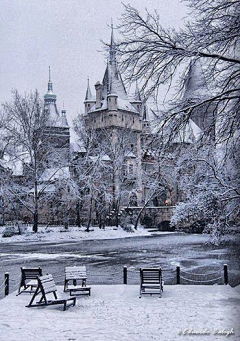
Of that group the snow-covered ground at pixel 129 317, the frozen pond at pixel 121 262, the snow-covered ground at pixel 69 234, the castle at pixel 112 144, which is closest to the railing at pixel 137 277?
the frozen pond at pixel 121 262

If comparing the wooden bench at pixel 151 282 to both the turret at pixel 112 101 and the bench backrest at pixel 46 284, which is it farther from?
the turret at pixel 112 101

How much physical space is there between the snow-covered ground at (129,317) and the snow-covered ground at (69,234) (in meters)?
20.1

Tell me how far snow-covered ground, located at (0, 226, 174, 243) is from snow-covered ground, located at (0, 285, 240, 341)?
20.1 metres

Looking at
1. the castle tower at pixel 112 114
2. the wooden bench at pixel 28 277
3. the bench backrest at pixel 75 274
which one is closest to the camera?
the bench backrest at pixel 75 274

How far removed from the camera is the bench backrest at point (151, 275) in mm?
10227

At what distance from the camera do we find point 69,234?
32188 mm

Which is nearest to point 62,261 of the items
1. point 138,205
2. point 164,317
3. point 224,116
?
point 164,317

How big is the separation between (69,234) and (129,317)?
24.5m

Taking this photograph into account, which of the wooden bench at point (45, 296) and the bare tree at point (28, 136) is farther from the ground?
the bare tree at point (28, 136)

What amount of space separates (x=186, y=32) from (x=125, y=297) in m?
5.49

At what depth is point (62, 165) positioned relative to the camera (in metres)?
32.7

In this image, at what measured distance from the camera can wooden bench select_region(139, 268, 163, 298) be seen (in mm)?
10008

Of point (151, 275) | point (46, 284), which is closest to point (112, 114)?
point (151, 275)

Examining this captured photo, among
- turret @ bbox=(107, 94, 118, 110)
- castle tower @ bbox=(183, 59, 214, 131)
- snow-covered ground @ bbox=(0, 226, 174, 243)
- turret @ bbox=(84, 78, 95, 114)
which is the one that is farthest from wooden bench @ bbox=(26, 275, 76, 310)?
turret @ bbox=(84, 78, 95, 114)
